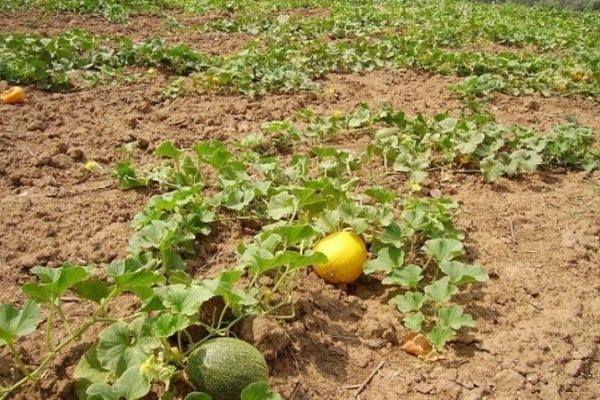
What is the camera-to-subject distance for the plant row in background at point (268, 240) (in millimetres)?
2064

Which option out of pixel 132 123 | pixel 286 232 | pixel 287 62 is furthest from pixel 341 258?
pixel 287 62

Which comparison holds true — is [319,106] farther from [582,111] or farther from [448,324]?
[448,324]

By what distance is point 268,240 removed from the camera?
2559mm

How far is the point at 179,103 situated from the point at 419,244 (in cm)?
317

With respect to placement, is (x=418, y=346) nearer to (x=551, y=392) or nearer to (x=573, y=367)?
(x=551, y=392)

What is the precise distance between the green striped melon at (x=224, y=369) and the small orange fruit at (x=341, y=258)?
782 millimetres

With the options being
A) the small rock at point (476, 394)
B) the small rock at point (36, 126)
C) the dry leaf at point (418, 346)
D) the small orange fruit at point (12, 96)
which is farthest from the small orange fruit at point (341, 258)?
the small orange fruit at point (12, 96)

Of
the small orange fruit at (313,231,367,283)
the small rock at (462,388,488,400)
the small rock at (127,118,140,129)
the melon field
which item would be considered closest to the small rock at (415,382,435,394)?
the melon field

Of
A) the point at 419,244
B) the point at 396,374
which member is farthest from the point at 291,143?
the point at 396,374

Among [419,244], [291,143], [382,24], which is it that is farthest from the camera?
[382,24]

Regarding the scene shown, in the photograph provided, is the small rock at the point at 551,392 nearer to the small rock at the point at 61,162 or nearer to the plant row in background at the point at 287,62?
the small rock at the point at 61,162

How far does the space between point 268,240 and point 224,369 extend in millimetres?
672

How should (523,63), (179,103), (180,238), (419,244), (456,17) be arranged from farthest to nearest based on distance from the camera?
(456,17)
(523,63)
(179,103)
(419,244)
(180,238)

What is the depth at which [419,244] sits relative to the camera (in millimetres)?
3227
